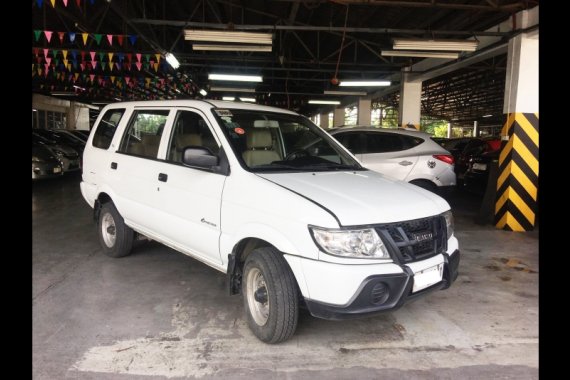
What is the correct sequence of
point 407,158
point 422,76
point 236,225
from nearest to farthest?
point 236,225, point 407,158, point 422,76

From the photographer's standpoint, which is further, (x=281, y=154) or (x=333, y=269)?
(x=281, y=154)

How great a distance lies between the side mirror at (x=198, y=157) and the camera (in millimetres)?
3420

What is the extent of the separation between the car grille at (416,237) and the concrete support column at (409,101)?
36.4 ft

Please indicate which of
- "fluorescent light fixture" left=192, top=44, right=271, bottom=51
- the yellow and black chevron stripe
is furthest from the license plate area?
"fluorescent light fixture" left=192, top=44, right=271, bottom=51

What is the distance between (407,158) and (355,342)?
16.1 feet

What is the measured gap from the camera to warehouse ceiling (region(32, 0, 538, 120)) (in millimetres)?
8328

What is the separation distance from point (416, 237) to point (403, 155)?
4906mm

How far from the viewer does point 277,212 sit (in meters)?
2.99

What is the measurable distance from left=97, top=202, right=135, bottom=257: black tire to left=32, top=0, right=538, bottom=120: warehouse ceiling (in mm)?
3810

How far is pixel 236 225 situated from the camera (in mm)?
3301
